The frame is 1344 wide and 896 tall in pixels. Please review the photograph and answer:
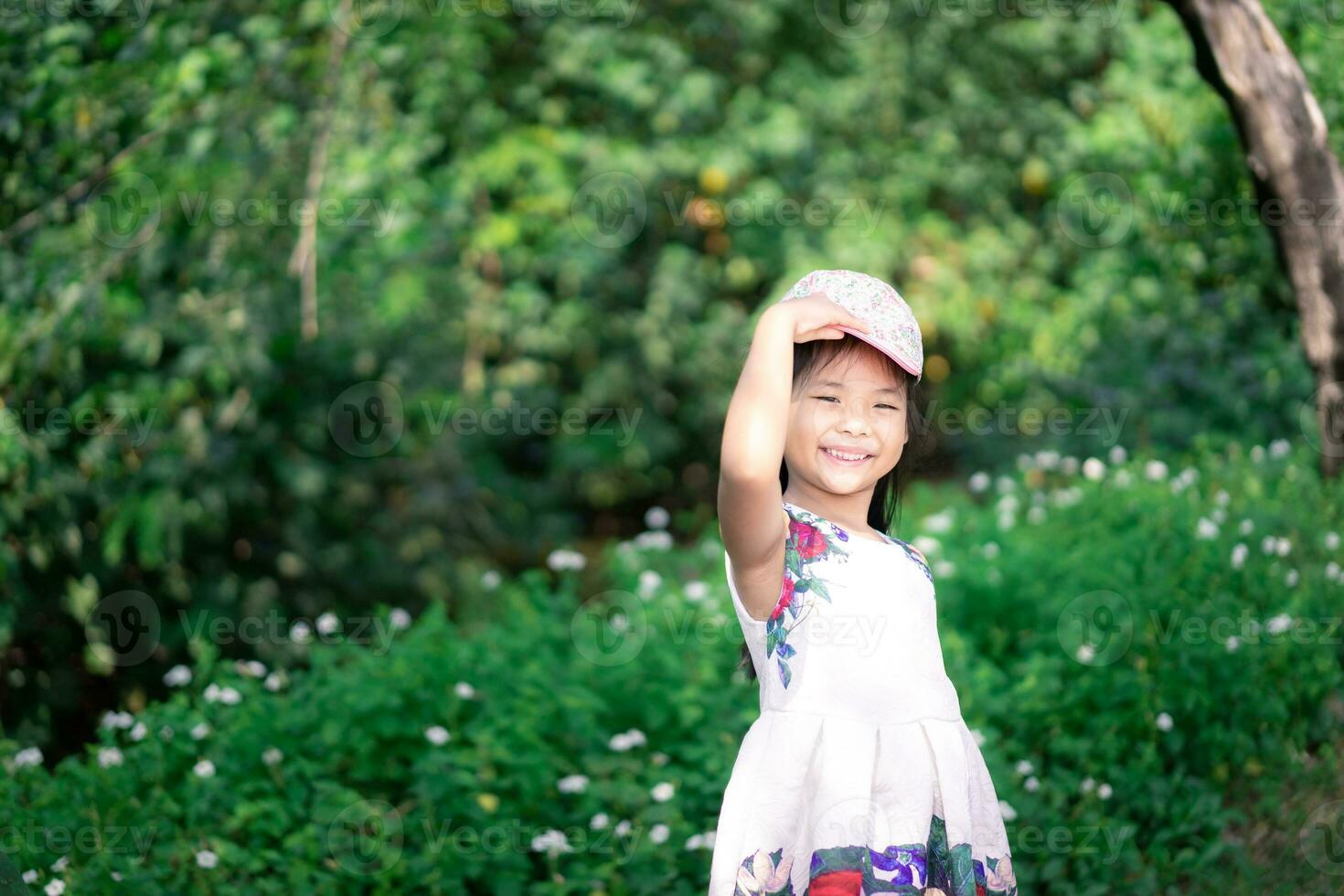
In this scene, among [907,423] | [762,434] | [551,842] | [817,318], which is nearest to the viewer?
[762,434]

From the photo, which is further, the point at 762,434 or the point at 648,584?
the point at 648,584

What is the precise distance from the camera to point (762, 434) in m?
1.85

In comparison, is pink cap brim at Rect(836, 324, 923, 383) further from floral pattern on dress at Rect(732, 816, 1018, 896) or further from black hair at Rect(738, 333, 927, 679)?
floral pattern on dress at Rect(732, 816, 1018, 896)

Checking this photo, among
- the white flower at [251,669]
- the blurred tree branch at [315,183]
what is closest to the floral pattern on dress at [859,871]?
the white flower at [251,669]

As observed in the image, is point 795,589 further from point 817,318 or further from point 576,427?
point 576,427

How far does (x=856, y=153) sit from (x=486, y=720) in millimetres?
5369

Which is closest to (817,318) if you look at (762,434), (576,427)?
(762,434)

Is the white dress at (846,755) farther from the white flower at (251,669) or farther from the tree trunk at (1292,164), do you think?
the tree trunk at (1292,164)

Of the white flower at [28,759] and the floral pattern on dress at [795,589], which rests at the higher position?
the floral pattern on dress at [795,589]

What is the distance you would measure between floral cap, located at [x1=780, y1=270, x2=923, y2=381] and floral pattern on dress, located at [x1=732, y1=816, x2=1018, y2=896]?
2.34ft

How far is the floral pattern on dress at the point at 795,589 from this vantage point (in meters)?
2.02

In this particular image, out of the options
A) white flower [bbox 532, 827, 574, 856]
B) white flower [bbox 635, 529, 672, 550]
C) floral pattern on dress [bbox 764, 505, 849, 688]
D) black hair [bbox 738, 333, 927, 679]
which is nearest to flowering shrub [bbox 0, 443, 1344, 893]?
white flower [bbox 532, 827, 574, 856]

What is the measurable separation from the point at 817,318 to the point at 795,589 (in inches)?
16.1

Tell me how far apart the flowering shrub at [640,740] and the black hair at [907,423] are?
110 centimetres
